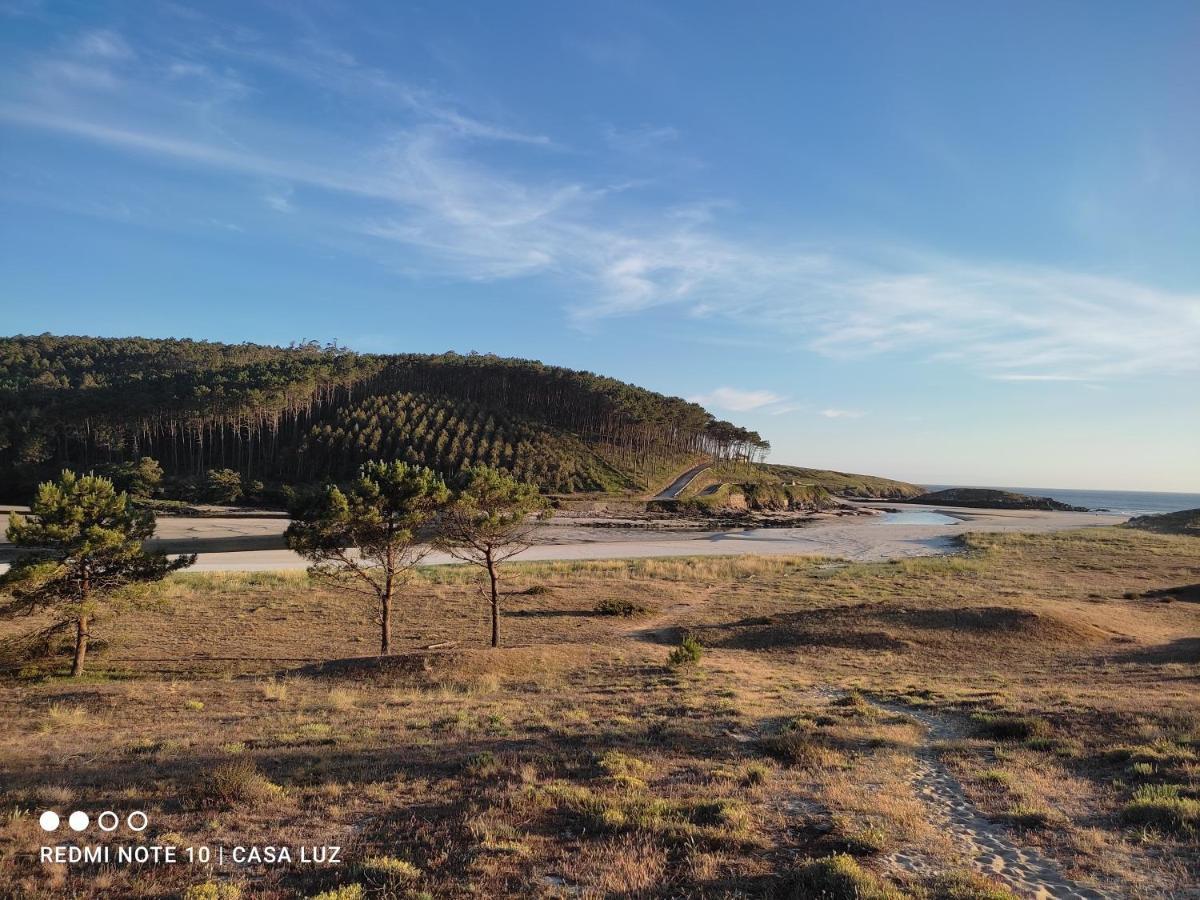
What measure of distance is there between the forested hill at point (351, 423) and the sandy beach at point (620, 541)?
28.6 meters

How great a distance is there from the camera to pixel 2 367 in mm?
163625

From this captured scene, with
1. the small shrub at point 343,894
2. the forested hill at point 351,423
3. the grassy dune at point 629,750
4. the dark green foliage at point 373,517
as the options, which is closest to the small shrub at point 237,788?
the grassy dune at point 629,750

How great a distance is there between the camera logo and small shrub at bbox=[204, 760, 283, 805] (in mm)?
833

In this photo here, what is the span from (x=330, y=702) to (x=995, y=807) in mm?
15648

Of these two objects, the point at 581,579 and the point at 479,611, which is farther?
the point at 581,579

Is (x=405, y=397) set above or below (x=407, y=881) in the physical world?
above

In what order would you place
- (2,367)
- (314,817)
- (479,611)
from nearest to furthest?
(314,817) < (479,611) < (2,367)

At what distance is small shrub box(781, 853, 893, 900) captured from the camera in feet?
21.3

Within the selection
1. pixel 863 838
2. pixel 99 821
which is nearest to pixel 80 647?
pixel 99 821

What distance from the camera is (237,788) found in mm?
9617

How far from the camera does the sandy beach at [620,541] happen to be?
57.0 m

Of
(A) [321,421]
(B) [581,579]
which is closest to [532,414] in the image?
(A) [321,421]

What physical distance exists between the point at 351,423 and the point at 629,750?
125 meters

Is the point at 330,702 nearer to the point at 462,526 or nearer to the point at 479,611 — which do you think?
the point at 462,526
